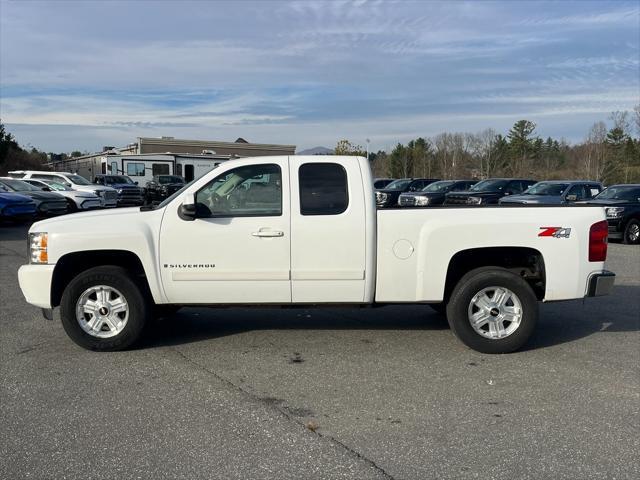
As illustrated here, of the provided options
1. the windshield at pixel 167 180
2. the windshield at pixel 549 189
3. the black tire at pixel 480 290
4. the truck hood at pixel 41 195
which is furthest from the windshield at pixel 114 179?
the black tire at pixel 480 290

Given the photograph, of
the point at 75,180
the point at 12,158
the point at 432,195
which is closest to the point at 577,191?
the point at 432,195

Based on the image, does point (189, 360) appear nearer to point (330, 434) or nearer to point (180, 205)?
point (180, 205)

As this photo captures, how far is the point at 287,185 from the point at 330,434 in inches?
102

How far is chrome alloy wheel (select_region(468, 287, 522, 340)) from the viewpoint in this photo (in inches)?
232

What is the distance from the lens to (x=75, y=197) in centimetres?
2322

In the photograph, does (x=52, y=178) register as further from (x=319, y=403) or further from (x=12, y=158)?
(x=12, y=158)

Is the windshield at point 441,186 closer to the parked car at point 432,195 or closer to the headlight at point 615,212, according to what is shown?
the parked car at point 432,195

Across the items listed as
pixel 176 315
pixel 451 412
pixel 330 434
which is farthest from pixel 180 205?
pixel 451 412

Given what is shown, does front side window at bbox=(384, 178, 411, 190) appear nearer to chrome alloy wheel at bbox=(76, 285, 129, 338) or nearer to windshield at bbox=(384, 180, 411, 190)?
windshield at bbox=(384, 180, 411, 190)

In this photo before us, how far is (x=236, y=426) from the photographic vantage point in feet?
13.8

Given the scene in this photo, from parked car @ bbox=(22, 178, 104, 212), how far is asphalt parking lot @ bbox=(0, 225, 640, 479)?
17154 mm

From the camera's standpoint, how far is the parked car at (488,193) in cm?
2172

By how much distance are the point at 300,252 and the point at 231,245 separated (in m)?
0.66

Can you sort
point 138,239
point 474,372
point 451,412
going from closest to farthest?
1. point 451,412
2. point 474,372
3. point 138,239
